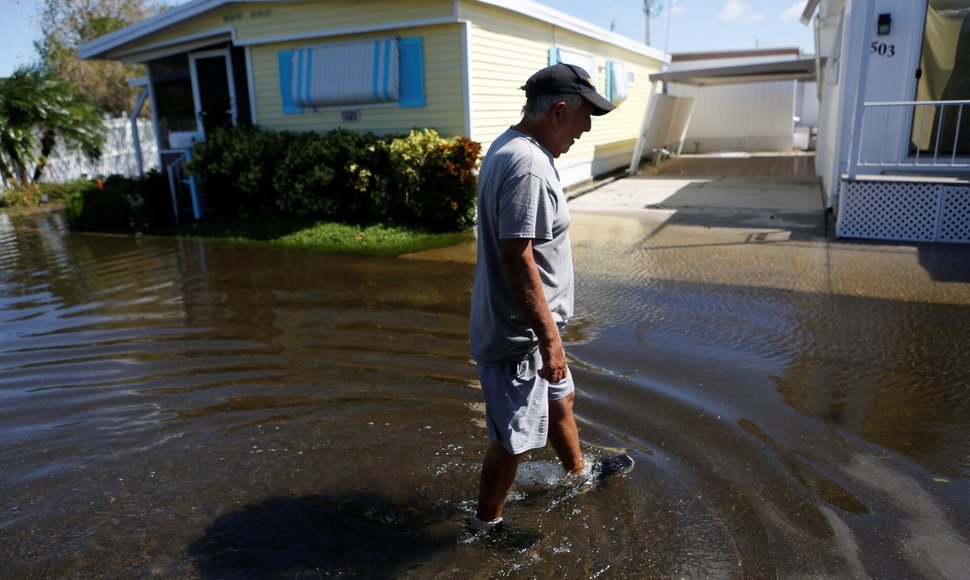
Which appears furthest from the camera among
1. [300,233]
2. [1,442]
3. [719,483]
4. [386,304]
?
[300,233]

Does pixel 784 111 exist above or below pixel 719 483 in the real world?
above

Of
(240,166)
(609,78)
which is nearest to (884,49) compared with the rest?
(609,78)

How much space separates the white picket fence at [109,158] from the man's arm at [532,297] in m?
17.3

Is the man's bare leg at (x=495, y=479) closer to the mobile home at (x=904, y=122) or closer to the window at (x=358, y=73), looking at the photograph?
the mobile home at (x=904, y=122)

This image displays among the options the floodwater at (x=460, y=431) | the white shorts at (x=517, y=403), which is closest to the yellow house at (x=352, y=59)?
the floodwater at (x=460, y=431)

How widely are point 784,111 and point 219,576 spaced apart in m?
21.6

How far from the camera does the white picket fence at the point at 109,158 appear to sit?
1808cm

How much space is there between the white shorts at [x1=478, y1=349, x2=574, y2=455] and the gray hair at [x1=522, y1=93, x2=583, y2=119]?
88cm

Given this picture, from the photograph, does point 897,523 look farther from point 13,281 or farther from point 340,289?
point 13,281

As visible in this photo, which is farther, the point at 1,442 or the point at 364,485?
the point at 1,442

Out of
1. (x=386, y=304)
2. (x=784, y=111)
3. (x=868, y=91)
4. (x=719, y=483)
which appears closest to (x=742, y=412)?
(x=719, y=483)

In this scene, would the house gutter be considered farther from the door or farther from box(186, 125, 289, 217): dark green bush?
the door

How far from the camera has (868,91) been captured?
356 inches

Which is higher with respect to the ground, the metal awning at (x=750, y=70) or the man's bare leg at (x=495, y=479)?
the metal awning at (x=750, y=70)
